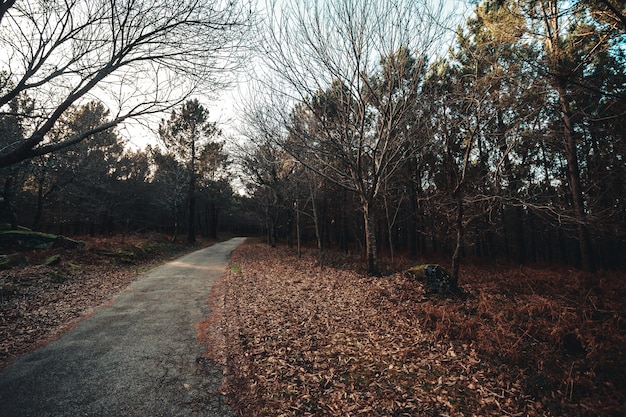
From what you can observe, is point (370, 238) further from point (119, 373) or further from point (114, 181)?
point (114, 181)

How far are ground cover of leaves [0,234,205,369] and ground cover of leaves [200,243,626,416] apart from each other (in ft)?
10.7

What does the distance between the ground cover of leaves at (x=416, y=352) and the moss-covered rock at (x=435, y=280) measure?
29 centimetres

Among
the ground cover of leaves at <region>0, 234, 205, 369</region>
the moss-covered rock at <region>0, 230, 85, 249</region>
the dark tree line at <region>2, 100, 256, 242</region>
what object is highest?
the dark tree line at <region>2, 100, 256, 242</region>

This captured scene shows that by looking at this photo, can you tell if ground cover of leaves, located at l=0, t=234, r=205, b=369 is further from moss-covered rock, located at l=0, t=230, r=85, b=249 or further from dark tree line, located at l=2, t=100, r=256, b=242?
dark tree line, located at l=2, t=100, r=256, b=242

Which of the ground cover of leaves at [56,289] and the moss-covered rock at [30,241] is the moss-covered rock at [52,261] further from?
the moss-covered rock at [30,241]

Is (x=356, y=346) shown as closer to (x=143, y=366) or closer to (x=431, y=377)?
(x=431, y=377)

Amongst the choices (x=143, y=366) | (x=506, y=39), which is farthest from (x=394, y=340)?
(x=506, y=39)

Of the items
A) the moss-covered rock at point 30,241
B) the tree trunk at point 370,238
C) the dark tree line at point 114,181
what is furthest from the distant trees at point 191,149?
the tree trunk at point 370,238

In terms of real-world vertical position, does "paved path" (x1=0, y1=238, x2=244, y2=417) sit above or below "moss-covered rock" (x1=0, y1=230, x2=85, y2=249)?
below

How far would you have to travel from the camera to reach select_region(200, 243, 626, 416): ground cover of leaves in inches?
142

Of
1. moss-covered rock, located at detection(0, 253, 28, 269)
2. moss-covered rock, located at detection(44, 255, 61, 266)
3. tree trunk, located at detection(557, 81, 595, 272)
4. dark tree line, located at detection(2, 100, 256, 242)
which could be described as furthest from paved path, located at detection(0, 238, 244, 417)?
tree trunk, located at detection(557, 81, 595, 272)

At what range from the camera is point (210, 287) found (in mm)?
9531

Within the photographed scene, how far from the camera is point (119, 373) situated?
13.6 feet

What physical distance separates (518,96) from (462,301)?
237 inches
